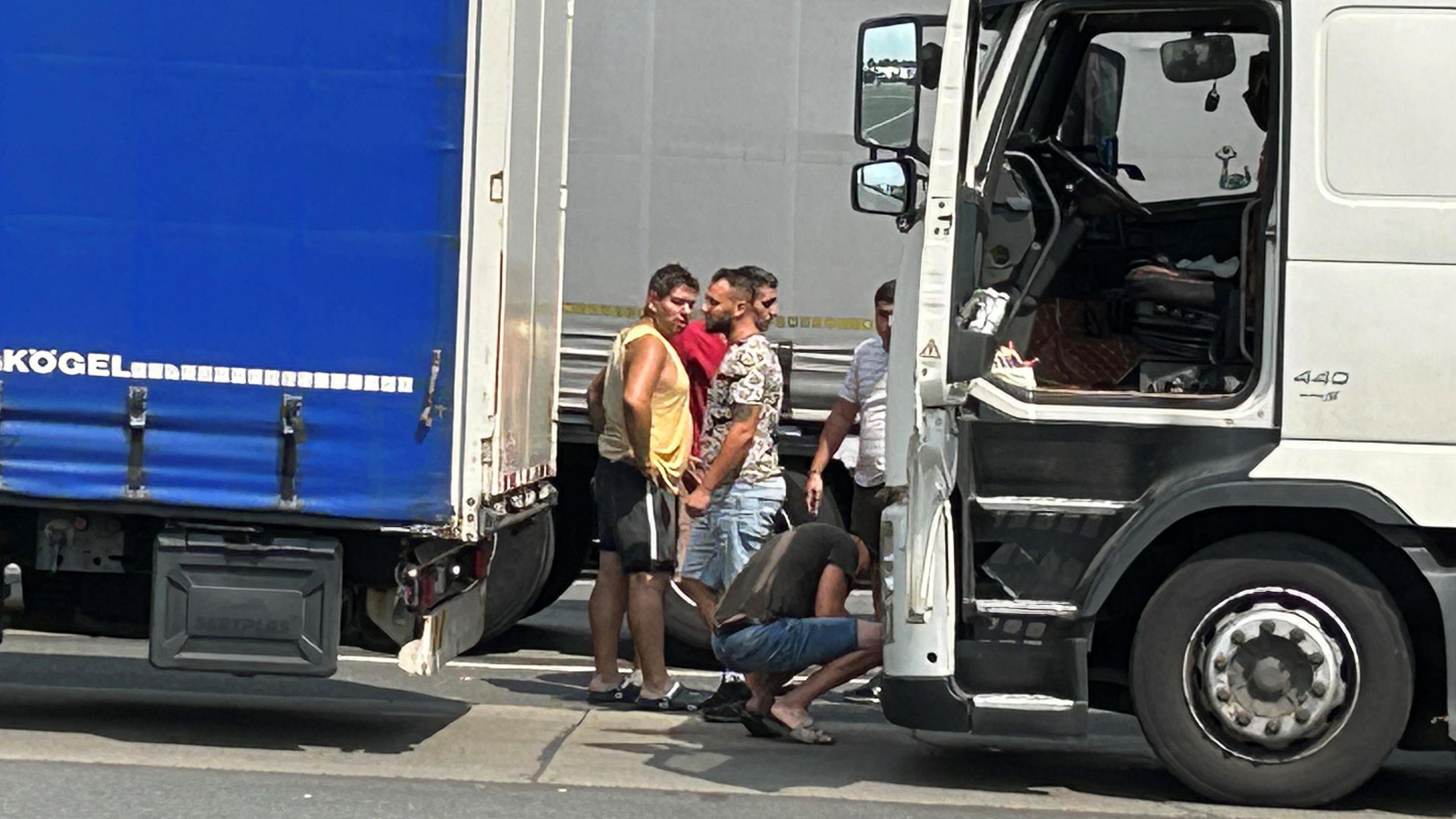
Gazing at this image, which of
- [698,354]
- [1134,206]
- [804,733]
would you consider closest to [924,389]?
[1134,206]

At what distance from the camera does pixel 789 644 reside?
735cm

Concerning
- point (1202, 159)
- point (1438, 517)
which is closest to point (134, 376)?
point (1202, 159)

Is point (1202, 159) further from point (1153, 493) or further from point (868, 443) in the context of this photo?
point (868, 443)

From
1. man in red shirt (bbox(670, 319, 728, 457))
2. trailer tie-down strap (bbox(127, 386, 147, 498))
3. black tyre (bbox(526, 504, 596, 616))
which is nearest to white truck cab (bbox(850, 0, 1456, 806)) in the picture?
trailer tie-down strap (bbox(127, 386, 147, 498))

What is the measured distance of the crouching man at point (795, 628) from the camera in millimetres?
7379

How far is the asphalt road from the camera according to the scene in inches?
254

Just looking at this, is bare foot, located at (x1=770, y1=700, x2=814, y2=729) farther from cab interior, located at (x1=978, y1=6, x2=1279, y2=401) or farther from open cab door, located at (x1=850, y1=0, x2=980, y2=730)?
cab interior, located at (x1=978, y1=6, x2=1279, y2=401)

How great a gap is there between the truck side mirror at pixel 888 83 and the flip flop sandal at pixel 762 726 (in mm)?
2441

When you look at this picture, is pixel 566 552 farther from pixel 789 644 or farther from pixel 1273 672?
pixel 1273 672

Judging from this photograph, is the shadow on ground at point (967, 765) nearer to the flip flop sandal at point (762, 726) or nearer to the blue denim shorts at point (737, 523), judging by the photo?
the flip flop sandal at point (762, 726)

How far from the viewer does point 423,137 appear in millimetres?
6785

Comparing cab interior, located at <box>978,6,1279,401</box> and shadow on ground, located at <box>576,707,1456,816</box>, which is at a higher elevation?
cab interior, located at <box>978,6,1279,401</box>

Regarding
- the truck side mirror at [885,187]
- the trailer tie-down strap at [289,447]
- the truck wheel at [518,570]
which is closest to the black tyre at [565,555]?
the truck wheel at [518,570]

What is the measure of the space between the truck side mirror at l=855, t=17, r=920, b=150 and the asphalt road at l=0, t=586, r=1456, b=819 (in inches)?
90.1
